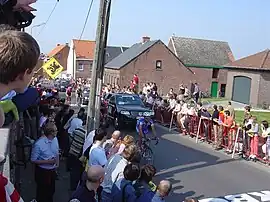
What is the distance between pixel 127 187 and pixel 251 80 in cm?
3770

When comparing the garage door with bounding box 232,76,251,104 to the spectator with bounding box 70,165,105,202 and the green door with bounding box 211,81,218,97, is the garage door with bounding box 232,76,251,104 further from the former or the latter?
the spectator with bounding box 70,165,105,202

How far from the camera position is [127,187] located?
5.55 meters

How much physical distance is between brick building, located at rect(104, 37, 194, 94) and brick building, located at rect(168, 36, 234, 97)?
98.7 inches

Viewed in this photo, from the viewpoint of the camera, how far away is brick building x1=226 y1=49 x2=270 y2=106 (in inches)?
1564

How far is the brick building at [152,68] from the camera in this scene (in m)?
51.2

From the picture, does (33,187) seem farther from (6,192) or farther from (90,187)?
(6,192)

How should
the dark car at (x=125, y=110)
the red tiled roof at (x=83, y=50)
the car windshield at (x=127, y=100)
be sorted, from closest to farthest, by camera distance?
the dark car at (x=125, y=110) < the car windshield at (x=127, y=100) < the red tiled roof at (x=83, y=50)

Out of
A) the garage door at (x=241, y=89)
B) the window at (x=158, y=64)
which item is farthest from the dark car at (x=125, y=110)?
the window at (x=158, y=64)

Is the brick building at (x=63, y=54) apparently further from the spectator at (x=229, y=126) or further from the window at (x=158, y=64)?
the spectator at (x=229, y=126)

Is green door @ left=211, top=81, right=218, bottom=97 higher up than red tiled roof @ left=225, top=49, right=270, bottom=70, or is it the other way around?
red tiled roof @ left=225, top=49, right=270, bottom=70

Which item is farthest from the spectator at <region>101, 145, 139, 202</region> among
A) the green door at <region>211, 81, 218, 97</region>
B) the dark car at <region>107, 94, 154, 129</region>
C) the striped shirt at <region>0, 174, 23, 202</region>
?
the green door at <region>211, 81, 218, 97</region>

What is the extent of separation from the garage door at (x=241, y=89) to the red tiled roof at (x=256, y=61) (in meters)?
1.42

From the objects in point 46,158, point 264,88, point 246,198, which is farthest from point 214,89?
point 46,158

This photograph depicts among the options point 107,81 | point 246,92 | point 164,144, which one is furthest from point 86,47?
point 164,144
